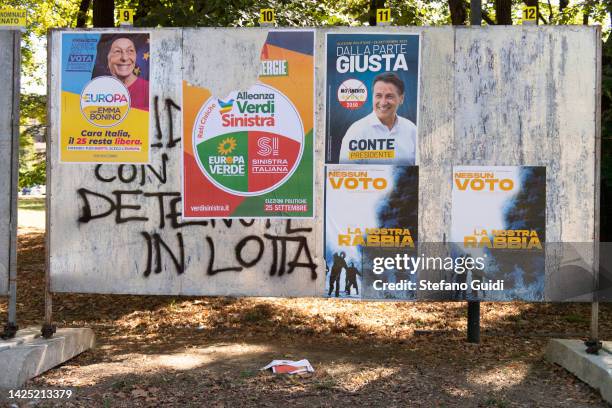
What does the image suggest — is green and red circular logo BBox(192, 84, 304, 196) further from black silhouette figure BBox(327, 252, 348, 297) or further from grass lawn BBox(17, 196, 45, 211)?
grass lawn BBox(17, 196, 45, 211)

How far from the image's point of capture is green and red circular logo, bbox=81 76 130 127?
6133mm

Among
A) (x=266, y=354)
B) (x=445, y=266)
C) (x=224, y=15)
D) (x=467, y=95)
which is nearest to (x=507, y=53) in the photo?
(x=467, y=95)

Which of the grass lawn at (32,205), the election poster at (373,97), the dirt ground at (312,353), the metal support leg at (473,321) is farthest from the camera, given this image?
the grass lawn at (32,205)

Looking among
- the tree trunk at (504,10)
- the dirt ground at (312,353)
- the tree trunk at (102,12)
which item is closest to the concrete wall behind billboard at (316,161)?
the dirt ground at (312,353)

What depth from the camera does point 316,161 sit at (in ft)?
20.0

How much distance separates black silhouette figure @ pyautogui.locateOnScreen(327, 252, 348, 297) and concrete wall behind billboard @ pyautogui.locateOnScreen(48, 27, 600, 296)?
0.10 m

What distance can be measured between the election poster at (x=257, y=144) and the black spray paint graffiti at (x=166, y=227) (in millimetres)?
171

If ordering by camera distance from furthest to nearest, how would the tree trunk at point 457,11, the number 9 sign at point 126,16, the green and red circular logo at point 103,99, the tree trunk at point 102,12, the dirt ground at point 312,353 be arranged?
1. the tree trunk at point 457,11
2. the tree trunk at point 102,12
3. the number 9 sign at point 126,16
4. the green and red circular logo at point 103,99
5. the dirt ground at point 312,353

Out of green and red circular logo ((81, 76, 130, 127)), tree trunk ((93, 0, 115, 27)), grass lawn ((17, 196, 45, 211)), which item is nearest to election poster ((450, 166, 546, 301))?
green and red circular logo ((81, 76, 130, 127))

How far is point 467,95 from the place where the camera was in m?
6.02

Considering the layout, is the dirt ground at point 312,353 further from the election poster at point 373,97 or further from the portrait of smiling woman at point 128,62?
the portrait of smiling woman at point 128,62

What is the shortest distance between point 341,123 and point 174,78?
1.66 m

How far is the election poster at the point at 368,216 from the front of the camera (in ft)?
20.0

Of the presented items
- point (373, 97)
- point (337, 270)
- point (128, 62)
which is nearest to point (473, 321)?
point (337, 270)
